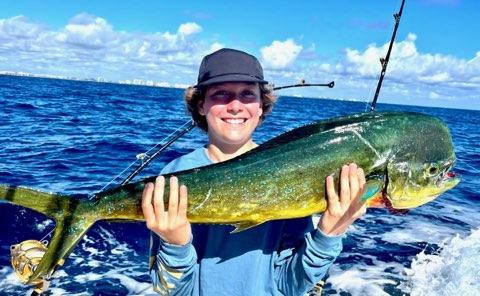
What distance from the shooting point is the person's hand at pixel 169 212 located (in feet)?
7.80

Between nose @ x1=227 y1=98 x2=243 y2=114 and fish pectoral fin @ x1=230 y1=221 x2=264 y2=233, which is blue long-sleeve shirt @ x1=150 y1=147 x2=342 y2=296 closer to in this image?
fish pectoral fin @ x1=230 y1=221 x2=264 y2=233

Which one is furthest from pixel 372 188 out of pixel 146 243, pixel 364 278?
pixel 146 243

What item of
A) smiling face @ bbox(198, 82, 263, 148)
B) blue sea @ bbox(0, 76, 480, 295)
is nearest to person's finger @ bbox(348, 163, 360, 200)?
smiling face @ bbox(198, 82, 263, 148)

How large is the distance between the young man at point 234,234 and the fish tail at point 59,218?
1.24 ft

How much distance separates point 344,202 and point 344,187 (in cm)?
9

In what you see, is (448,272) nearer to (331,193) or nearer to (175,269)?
(331,193)

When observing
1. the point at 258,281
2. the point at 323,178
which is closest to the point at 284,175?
the point at 323,178

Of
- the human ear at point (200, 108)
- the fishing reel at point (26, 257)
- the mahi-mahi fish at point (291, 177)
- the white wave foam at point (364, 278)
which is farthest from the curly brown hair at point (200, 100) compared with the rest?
the white wave foam at point (364, 278)

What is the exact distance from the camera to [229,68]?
8.75ft

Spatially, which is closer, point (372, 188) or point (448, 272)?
point (372, 188)

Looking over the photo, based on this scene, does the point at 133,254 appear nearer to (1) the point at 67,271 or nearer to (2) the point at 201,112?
(1) the point at 67,271

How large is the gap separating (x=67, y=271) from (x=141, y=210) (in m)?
4.00

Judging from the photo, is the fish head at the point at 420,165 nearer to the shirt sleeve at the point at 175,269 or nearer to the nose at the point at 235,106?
the nose at the point at 235,106

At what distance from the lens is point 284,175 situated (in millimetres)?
2467
